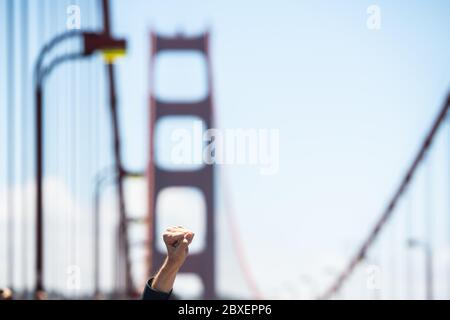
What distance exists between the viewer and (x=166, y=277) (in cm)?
202

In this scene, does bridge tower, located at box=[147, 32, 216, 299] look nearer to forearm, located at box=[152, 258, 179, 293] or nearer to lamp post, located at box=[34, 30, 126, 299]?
A: lamp post, located at box=[34, 30, 126, 299]

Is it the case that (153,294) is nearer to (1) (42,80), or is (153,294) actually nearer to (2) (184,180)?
(1) (42,80)

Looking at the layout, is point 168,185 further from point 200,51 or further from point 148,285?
point 148,285

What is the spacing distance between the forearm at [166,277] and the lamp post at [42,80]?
243 inches

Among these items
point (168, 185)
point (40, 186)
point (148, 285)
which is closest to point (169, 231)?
point (148, 285)

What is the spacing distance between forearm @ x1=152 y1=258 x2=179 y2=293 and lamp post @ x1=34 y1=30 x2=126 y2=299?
6.17 meters

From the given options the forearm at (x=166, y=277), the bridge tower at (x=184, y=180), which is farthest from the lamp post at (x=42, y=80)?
the bridge tower at (x=184, y=180)

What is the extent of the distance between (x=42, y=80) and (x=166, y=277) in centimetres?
686

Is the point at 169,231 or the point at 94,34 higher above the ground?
the point at 94,34

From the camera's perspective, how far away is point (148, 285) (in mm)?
2033

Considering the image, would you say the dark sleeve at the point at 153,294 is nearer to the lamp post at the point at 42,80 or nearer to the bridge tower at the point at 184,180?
the lamp post at the point at 42,80

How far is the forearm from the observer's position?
2.01 metres

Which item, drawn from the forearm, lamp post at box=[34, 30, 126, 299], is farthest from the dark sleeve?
lamp post at box=[34, 30, 126, 299]
